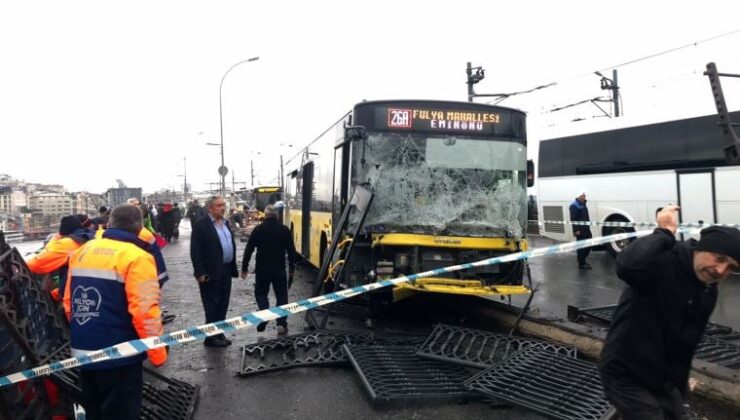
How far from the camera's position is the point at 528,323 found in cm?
710

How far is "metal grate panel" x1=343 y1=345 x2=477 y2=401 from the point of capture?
479cm

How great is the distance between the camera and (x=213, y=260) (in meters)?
6.66

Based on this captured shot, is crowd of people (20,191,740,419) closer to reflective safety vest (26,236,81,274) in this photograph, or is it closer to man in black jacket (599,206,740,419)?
man in black jacket (599,206,740,419)

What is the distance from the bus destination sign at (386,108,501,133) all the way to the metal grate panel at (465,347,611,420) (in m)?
3.42

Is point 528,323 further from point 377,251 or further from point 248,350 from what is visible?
point 248,350

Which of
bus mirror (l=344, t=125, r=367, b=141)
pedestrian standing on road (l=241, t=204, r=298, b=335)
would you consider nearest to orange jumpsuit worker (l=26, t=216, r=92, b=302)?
pedestrian standing on road (l=241, t=204, r=298, b=335)

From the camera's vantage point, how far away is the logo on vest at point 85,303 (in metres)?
3.14

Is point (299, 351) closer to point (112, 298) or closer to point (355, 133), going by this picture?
point (355, 133)

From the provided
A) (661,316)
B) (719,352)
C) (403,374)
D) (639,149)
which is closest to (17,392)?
(403,374)

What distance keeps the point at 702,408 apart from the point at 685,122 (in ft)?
33.7

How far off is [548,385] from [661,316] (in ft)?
8.64

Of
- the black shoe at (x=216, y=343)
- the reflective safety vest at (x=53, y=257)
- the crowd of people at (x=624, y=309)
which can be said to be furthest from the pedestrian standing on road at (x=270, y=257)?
the crowd of people at (x=624, y=309)

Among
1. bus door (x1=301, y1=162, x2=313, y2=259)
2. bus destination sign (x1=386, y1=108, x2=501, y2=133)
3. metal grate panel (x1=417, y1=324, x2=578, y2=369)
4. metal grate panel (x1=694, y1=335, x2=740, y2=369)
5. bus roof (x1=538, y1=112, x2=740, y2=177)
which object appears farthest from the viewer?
bus roof (x1=538, y1=112, x2=740, y2=177)

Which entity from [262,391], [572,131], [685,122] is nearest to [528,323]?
[262,391]
